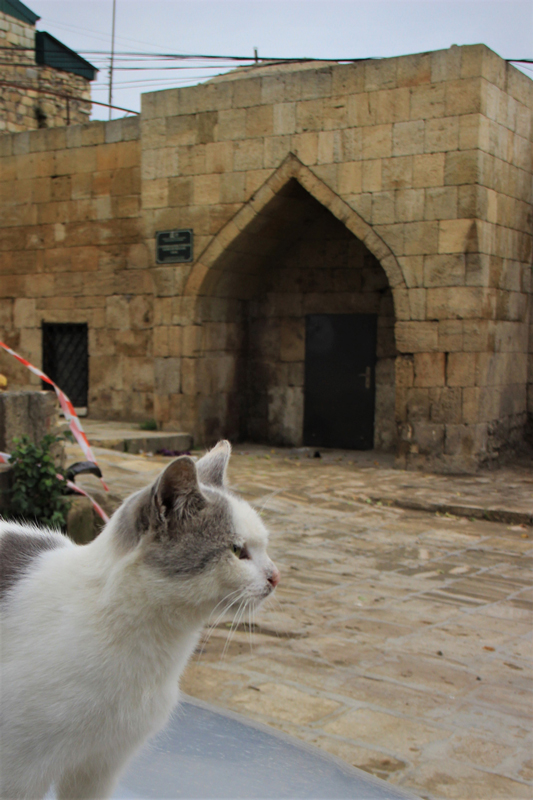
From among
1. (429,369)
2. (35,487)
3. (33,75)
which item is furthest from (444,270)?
(33,75)

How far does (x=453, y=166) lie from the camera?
920cm

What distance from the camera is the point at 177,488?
176 centimetres

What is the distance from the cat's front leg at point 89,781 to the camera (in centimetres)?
179

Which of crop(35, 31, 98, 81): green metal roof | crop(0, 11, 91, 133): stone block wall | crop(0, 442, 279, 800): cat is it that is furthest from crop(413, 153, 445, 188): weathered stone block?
crop(35, 31, 98, 81): green metal roof

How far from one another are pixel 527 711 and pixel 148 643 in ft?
8.05

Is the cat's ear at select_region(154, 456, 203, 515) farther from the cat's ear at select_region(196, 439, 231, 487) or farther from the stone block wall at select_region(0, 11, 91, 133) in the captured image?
the stone block wall at select_region(0, 11, 91, 133)

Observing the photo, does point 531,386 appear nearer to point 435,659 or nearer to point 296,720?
point 435,659

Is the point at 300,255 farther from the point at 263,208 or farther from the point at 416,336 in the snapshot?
the point at 416,336

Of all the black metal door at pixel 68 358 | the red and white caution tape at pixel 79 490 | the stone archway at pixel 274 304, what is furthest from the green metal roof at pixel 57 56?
the red and white caution tape at pixel 79 490

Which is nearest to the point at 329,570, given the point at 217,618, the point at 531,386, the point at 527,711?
the point at 527,711

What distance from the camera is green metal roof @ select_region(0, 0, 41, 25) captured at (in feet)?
56.1

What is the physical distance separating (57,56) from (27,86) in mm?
1408

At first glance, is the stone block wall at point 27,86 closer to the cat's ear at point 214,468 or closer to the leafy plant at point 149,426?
the leafy plant at point 149,426

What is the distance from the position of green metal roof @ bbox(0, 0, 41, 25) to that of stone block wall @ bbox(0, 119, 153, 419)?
21.0 feet
